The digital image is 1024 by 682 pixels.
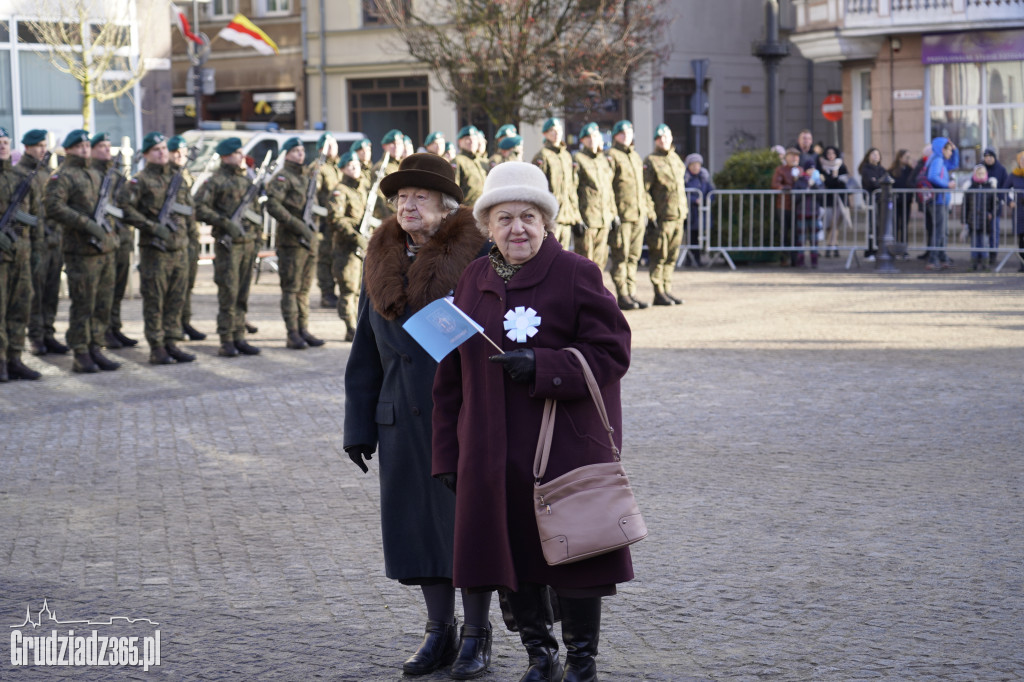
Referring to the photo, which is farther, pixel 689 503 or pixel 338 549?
pixel 689 503

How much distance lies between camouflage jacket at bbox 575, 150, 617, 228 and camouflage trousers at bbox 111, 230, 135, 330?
4.88m

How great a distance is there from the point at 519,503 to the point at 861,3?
33.3m

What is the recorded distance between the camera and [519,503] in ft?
15.3

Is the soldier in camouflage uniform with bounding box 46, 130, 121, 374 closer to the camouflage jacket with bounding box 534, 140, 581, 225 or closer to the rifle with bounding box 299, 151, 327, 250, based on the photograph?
the rifle with bounding box 299, 151, 327, 250

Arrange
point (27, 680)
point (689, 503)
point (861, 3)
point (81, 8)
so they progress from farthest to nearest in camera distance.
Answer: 1. point (861, 3)
2. point (81, 8)
3. point (689, 503)
4. point (27, 680)

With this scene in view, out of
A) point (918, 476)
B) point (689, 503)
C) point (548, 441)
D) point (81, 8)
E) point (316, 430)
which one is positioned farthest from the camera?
point (81, 8)

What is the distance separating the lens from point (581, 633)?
186 inches

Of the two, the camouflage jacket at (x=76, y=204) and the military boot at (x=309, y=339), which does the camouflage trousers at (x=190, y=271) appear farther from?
the camouflage jacket at (x=76, y=204)

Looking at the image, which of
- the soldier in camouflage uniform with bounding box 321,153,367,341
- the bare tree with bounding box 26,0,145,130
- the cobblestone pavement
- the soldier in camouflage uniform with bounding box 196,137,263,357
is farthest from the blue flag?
the bare tree with bounding box 26,0,145,130

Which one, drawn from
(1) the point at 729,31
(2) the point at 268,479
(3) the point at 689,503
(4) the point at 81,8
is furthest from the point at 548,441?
(1) the point at 729,31

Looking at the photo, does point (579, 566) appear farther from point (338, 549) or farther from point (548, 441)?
point (338, 549)

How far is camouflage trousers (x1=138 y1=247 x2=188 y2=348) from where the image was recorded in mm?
13391

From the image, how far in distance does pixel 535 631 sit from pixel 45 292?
35.1 feet

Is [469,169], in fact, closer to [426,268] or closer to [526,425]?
[426,268]
